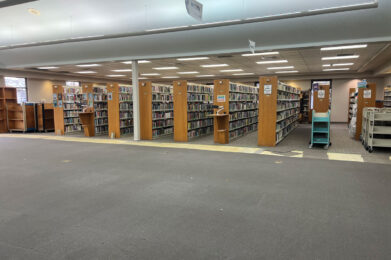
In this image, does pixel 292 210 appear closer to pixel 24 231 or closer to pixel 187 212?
pixel 187 212

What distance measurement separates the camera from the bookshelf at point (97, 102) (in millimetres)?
11500

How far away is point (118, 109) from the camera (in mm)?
10898

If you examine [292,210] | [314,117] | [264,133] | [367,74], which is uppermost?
[367,74]

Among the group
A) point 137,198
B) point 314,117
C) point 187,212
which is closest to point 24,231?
point 137,198

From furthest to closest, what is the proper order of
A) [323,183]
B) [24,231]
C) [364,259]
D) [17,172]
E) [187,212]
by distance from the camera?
[17,172] < [323,183] < [187,212] < [24,231] < [364,259]

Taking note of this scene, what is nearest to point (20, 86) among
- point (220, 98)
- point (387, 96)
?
point (220, 98)

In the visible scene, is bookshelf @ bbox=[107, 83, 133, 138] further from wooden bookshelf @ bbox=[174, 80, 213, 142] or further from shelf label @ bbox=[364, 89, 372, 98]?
shelf label @ bbox=[364, 89, 372, 98]

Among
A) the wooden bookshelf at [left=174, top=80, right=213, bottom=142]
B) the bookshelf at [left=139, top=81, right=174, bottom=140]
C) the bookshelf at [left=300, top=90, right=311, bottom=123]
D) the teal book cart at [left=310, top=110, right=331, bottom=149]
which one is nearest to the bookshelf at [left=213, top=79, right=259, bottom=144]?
the wooden bookshelf at [left=174, top=80, right=213, bottom=142]

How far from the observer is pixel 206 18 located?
7.66 metres

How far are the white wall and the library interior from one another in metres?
0.38

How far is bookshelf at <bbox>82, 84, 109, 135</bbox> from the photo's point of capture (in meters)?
11.5

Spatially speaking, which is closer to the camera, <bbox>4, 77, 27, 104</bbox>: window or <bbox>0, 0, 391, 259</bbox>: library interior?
<bbox>0, 0, 391, 259</bbox>: library interior

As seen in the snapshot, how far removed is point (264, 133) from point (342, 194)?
15.3ft

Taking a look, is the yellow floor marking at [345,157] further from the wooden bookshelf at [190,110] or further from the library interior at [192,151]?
the wooden bookshelf at [190,110]
